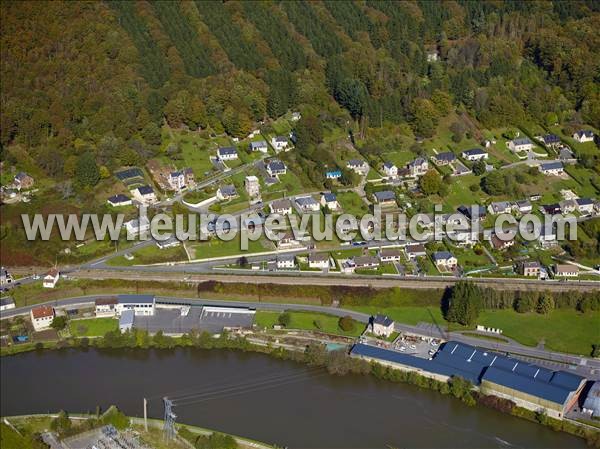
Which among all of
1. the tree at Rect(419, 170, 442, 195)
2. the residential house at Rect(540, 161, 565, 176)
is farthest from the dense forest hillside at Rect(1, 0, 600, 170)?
the tree at Rect(419, 170, 442, 195)

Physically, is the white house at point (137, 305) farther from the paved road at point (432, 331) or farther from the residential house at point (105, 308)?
the paved road at point (432, 331)

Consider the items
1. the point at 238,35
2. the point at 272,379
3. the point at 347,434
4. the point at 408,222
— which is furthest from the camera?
the point at 238,35

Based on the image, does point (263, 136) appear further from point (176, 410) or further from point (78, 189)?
point (176, 410)

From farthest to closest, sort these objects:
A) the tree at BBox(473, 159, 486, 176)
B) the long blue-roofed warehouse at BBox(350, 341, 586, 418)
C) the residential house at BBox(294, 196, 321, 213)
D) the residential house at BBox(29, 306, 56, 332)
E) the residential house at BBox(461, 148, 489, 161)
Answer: the residential house at BBox(461, 148, 489, 161) < the tree at BBox(473, 159, 486, 176) < the residential house at BBox(294, 196, 321, 213) < the residential house at BBox(29, 306, 56, 332) < the long blue-roofed warehouse at BBox(350, 341, 586, 418)

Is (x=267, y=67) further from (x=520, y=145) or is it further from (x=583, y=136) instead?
(x=583, y=136)

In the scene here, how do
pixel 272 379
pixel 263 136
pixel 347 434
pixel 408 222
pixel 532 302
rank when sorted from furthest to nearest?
pixel 263 136 < pixel 408 222 < pixel 532 302 < pixel 272 379 < pixel 347 434

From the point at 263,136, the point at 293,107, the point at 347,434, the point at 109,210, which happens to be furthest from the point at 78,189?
the point at 347,434

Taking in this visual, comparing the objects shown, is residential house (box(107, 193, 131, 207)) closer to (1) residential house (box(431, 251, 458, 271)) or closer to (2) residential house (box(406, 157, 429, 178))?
(2) residential house (box(406, 157, 429, 178))
